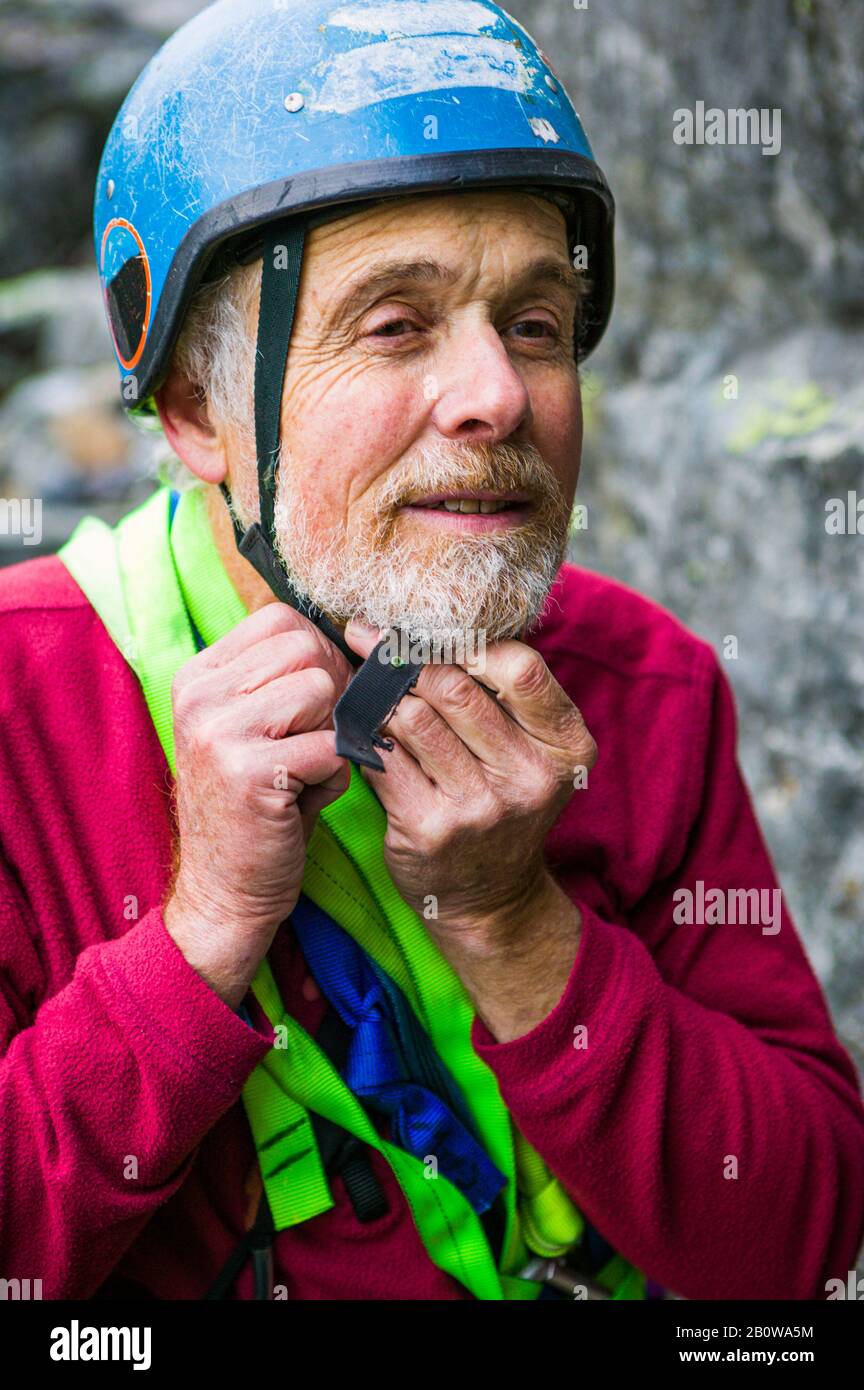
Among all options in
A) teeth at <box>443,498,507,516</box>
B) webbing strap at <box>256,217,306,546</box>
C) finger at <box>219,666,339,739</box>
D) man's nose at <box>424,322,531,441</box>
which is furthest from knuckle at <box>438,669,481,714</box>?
webbing strap at <box>256,217,306,546</box>

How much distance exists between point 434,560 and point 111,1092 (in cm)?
105

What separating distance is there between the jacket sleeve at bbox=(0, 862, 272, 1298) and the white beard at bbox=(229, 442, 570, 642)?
2.27 ft

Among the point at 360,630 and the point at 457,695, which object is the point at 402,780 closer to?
the point at 457,695

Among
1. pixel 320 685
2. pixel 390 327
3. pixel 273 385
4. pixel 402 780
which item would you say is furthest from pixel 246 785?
pixel 390 327

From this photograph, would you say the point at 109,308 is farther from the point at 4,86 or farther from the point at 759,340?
the point at 4,86

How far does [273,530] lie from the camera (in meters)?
2.61

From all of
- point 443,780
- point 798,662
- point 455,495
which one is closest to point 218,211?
point 455,495

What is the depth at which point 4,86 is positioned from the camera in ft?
37.6

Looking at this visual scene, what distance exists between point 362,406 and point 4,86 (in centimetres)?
1064

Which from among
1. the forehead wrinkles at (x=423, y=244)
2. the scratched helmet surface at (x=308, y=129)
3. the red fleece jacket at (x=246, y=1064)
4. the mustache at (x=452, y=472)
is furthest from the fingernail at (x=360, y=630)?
the scratched helmet surface at (x=308, y=129)

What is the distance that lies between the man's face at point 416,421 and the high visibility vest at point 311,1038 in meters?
0.32

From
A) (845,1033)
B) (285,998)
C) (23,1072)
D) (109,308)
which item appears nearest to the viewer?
(23,1072)

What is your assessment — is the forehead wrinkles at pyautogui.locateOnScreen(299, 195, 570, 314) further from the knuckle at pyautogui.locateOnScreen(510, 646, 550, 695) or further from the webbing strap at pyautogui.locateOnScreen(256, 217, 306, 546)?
the knuckle at pyautogui.locateOnScreen(510, 646, 550, 695)

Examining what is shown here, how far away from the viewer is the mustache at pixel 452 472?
2.43 metres
